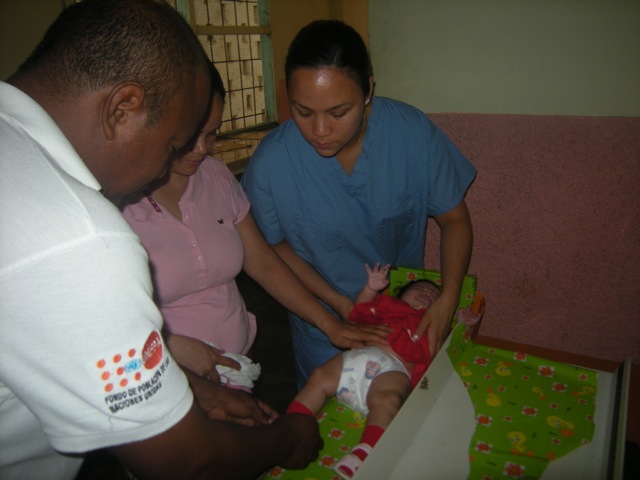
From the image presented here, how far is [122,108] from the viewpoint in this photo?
71cm

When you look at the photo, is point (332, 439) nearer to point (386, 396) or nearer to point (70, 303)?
point (386, 396)

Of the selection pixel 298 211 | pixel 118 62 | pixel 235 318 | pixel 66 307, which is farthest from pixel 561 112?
pixel 66 307

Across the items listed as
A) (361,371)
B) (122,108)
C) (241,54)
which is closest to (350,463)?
(361,371)

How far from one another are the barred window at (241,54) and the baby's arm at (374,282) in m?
3.31

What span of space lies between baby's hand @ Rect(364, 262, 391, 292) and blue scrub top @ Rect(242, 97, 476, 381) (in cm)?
6

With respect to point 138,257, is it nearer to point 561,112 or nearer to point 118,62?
point 118,62

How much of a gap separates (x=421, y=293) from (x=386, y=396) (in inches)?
18.7

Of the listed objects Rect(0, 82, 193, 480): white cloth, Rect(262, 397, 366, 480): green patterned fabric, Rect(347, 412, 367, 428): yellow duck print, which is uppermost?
Rect(0, 82, 193, 480): white cloth

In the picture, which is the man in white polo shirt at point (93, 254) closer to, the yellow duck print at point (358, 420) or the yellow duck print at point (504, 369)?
the yellow duck print at point (358, 420)

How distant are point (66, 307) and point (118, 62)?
377 mm

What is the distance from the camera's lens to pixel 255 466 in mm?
926

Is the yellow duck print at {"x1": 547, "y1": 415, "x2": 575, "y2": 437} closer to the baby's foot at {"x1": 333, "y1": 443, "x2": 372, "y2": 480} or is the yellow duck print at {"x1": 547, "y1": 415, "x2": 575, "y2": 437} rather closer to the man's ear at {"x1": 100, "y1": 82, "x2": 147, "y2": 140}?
the baby's foot at {"x1": 333, "y1": 443, "x2": 372, "y2": 480}

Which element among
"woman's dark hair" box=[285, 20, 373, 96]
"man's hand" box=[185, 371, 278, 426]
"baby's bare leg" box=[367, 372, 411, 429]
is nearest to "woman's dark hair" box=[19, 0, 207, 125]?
"woman's dark hair" box=[285, 20, 373, 96]

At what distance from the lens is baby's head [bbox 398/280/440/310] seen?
5.69 feet
